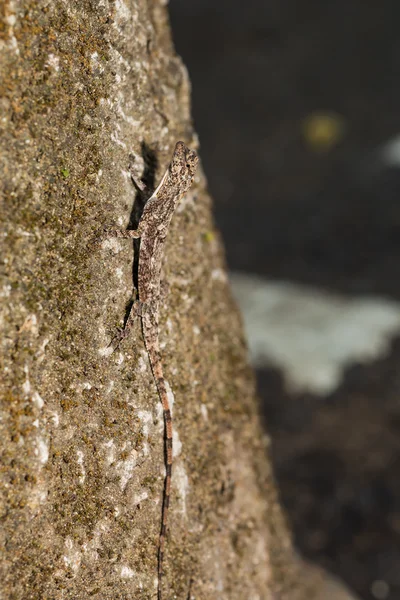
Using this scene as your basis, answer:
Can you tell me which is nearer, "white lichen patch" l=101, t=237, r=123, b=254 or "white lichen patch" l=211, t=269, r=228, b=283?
"white lichen patch" l=101, t=237, r=123, b=254

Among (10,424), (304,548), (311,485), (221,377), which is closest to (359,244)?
(311,485)

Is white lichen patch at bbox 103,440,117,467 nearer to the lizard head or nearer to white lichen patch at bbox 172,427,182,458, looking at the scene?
white lichen patch at bbox 172,427,182,458

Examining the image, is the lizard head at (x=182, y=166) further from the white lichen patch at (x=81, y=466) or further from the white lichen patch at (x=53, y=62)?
the white lichen patch at (x=81, y=466)

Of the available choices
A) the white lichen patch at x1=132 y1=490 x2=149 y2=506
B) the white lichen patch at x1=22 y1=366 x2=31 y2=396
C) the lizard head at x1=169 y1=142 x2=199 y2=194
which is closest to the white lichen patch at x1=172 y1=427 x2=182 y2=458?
the white lichen patch at x1=132 y1=490 x2=149 y2=506

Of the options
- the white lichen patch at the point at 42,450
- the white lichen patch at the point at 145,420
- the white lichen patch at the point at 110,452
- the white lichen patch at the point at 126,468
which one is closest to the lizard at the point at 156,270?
the white lichen patch at the point at 145,420

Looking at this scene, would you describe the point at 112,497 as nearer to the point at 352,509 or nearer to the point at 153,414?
the point at 153,414

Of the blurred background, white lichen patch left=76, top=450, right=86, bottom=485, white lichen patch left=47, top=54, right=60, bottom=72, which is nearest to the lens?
white lichen patch left=47, top=54, right=60, bottom=72

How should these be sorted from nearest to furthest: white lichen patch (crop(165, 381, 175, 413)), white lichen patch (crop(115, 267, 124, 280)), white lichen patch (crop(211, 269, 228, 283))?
white lichen patch (crop(115, 267, 124, 280))
white lichen patch (crop(165, 381, 175, 413))
white lichen patch (crop(211, 269, 228, 283))
